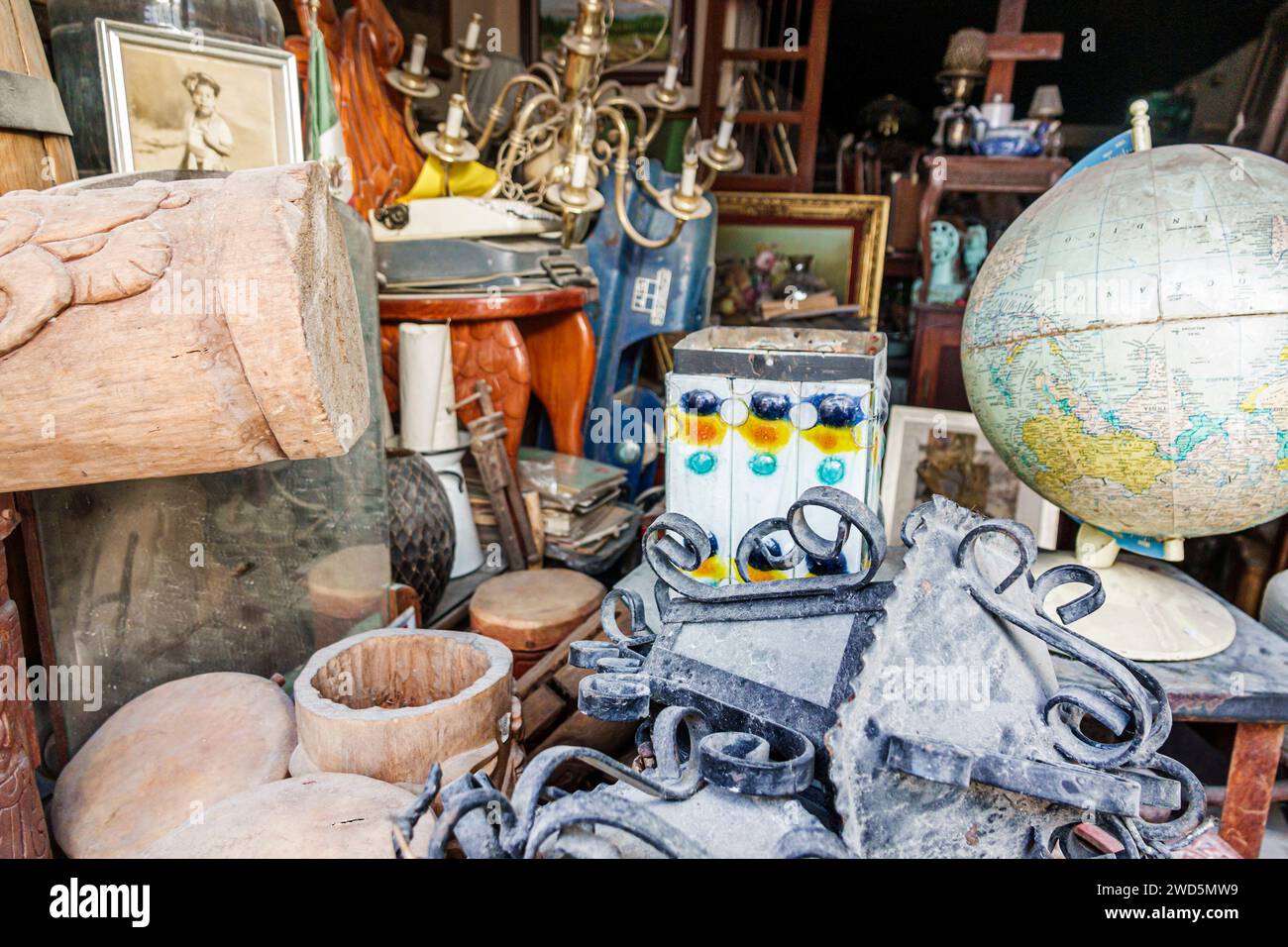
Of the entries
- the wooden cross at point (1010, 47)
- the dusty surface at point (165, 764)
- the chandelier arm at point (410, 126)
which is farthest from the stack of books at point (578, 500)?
the wooden cross at point (1010, 47)

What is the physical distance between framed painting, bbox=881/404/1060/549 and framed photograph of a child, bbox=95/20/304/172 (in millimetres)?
2047

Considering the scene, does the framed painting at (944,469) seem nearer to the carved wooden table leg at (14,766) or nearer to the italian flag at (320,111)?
the italian flag at (320,111)

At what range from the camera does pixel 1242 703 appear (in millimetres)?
1532

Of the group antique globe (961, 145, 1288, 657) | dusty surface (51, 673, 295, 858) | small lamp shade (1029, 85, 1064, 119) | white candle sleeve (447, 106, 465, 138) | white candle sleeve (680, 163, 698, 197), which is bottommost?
dusty surface (51, 673, 295, 858)

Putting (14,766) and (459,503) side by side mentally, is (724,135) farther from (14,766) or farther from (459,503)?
(14,766)

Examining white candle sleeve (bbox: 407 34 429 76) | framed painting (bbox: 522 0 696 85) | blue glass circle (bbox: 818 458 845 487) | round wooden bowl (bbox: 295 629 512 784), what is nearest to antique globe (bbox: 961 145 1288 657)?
blue glass circle (bbox: 818 458 845 487)

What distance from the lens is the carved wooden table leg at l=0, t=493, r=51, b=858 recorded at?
1.14 metres

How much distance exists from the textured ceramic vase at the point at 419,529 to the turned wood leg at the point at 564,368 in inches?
32.7

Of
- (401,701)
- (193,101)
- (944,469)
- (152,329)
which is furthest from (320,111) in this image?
(944,469)

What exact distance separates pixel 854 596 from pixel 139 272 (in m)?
0.98

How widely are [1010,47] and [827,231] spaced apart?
3.60 ft

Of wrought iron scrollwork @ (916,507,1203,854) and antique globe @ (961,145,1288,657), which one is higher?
antique globe @ (961,145,1288,657)

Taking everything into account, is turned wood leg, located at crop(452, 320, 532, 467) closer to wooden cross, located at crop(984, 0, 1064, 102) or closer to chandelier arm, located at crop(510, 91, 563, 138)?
chandelier arm, located at crop(510, 91, 563, 138)
